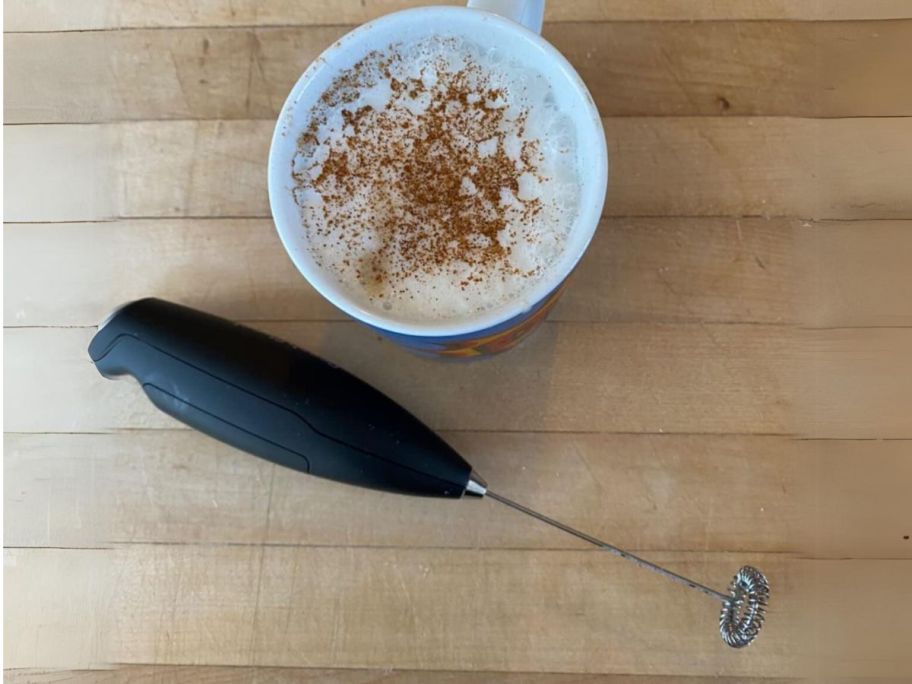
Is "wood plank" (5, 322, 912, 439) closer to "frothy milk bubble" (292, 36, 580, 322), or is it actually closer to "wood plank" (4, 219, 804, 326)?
"wood plank" (4, 219, 804, 326)

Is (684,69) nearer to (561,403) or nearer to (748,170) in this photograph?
(748,170)

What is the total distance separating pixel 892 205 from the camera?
21.2 inches

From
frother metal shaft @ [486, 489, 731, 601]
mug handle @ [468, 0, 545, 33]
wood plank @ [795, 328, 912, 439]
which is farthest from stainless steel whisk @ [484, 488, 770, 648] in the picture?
mug handle @ [468, 0, 545, 33]

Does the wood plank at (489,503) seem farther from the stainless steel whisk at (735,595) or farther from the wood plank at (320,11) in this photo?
the wood plank at (320,11)

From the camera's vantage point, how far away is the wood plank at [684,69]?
547 mm

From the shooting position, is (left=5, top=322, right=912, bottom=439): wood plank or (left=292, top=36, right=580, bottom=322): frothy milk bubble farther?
(left=5, top=322, right=912, bottom=439): wood plank

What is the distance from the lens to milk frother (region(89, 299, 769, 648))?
0.48 m

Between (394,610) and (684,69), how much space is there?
0.40 m

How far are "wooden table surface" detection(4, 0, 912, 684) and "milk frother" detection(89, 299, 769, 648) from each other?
0.08 ft

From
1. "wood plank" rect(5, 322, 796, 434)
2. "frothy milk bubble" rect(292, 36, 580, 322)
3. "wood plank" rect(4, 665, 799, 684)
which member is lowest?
"wood plank" rect(4, 665, 799, 684)

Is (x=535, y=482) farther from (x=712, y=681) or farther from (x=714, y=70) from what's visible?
(x=714, y=70)

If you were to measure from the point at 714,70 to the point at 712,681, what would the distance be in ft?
1.27

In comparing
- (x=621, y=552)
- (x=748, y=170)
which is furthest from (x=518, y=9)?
(x=621, y=552)

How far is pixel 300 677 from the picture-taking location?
0.53 m
